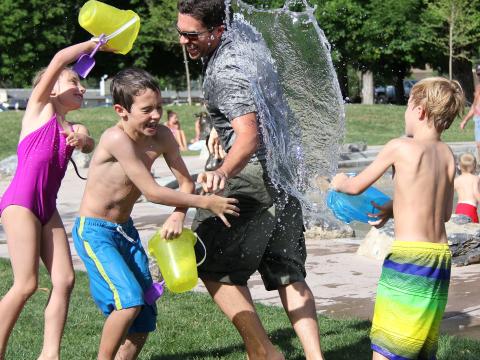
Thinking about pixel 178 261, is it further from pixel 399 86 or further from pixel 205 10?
pixel 399 86

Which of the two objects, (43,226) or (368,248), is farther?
(368,248)

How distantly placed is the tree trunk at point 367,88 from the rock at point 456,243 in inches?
1180

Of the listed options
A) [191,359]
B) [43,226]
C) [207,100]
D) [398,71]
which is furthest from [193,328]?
[398,71]

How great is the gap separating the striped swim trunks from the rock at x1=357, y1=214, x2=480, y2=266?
3.23 meters

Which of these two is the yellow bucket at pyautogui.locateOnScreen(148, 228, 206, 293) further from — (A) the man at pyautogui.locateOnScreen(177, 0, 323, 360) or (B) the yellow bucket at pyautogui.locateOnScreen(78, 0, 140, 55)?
(B) the yellow bucket at pyautogui.locateOnScreen(78, 0, 140, 55)

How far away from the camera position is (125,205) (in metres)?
4.21

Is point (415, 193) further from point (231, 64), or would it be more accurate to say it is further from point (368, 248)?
point (368, 248)

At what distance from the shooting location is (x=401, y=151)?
3738 mm

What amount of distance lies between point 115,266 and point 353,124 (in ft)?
74.7

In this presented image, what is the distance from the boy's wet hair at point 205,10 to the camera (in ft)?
13.1

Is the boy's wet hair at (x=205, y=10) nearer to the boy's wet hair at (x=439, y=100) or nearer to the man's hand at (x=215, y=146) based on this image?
the man's hand at (x=215, y=146)

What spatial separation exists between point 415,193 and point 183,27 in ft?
4.20

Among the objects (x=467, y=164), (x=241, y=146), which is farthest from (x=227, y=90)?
(x=467, y=164)

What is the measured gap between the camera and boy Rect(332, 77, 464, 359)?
370cm
